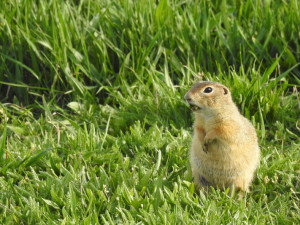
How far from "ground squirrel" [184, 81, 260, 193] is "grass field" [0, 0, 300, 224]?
0.15 meters

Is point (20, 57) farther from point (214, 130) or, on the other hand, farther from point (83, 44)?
point (214, 130)

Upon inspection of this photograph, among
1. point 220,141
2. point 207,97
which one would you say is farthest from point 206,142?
point 207,97

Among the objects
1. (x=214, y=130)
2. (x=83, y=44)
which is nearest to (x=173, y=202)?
(x=214, y=130)

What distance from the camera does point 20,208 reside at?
3.60m

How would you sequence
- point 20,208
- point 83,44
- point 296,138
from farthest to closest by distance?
point 83,44
point 296,138
point 20,208

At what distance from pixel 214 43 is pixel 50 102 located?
164cm

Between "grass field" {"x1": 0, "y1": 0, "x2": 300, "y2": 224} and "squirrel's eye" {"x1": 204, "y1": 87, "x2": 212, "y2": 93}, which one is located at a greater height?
"squirrel's eye" {"x1": 204, "y1": 87, "x2": 212, "y2": 93}

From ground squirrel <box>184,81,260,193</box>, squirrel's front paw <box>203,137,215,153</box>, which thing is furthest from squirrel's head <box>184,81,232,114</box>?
squirrel's front paw <box>203,137,215,153</box>

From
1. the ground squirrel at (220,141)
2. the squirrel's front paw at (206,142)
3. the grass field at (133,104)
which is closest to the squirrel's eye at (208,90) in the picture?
the ground squirrel at (220,141)

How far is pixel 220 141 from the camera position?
145 inches

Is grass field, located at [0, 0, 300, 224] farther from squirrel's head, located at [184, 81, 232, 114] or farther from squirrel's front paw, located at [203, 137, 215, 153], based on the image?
squirrel's head, located at [184, 81, 232, 114]

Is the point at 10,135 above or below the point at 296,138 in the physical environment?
above

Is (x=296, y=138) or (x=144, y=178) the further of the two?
(x=296, y=138)

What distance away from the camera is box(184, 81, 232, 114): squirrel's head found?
3615mm
